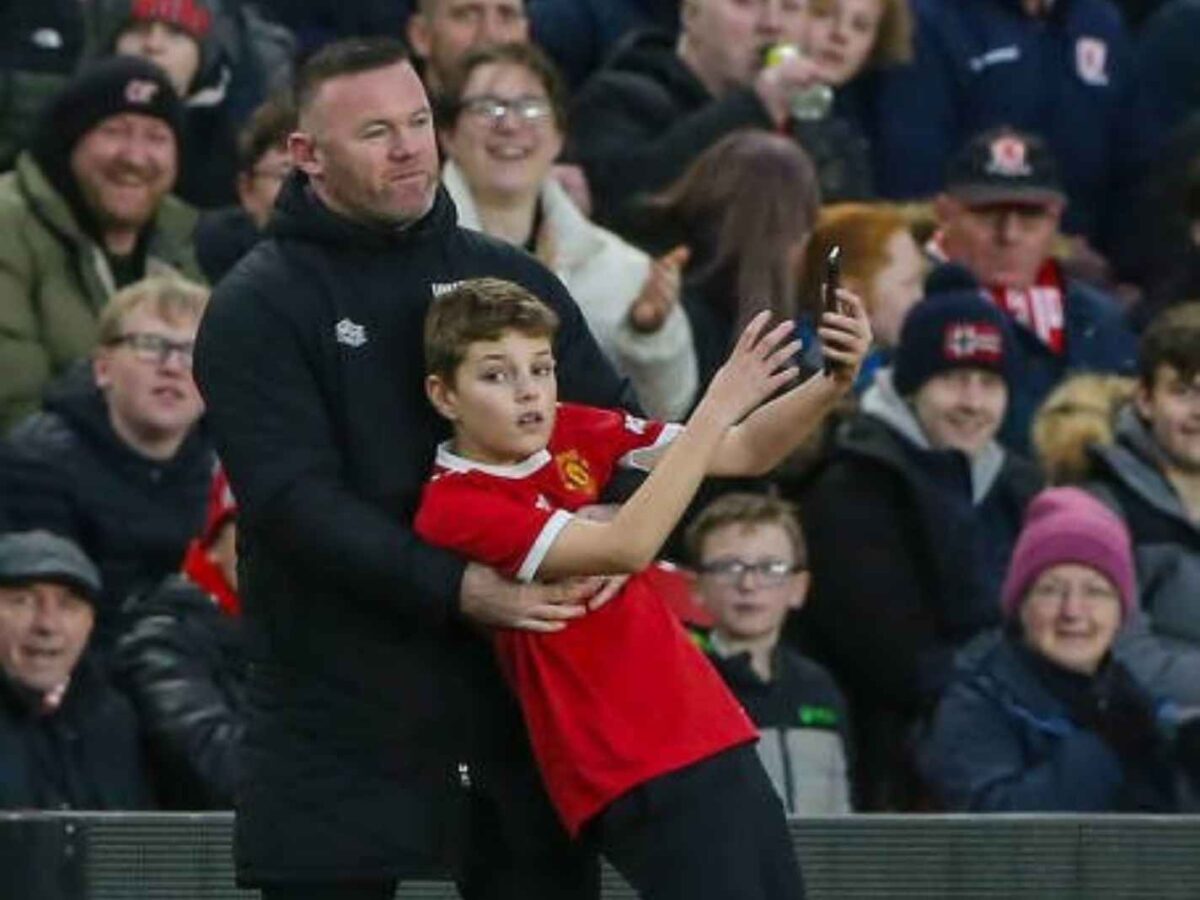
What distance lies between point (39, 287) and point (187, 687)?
1536 mm

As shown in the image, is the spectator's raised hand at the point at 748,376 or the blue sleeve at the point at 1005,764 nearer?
the spectator's raised hand at the point at 748,376

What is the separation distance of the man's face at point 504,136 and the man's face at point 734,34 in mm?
1556

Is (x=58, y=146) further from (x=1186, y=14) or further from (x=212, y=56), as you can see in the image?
(x=1186, y=14)

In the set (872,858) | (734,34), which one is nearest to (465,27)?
(734,34)

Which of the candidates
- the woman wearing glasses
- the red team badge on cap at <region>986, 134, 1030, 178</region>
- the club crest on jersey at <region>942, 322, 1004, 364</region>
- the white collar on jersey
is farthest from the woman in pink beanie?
the white collar on jersey

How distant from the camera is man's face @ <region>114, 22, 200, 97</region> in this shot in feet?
38.1

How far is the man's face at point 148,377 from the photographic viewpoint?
1012cm

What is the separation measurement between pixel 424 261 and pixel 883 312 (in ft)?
13.9

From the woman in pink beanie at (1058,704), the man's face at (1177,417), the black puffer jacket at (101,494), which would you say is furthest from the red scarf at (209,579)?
the man's face at (1177,417)

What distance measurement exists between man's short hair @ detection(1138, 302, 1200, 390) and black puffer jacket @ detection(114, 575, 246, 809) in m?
2.33

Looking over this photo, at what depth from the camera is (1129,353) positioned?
38.1ft

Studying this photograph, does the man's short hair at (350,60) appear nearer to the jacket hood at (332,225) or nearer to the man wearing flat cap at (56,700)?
the jacket hood at (332,225)

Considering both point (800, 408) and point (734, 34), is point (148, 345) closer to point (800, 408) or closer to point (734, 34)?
point (734, 34)

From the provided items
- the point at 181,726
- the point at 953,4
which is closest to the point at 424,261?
the point at 181,726
